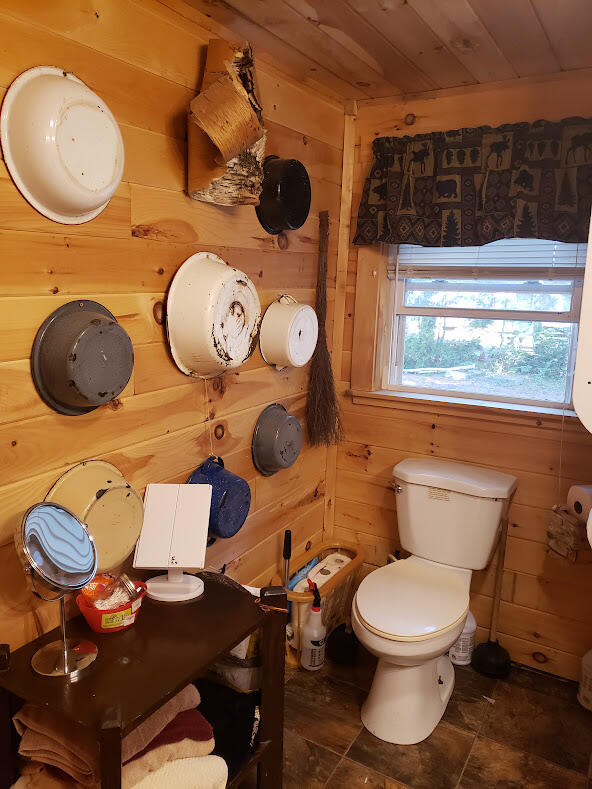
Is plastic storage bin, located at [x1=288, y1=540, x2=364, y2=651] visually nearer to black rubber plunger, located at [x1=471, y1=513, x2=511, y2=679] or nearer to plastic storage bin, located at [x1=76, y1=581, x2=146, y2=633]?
black rubber plunger, located at [x1=471, y1=513, x2=511, y2=679]

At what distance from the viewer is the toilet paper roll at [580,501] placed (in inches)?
77.1

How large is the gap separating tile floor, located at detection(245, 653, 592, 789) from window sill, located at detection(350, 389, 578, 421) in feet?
3.27

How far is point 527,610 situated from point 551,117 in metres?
1.78

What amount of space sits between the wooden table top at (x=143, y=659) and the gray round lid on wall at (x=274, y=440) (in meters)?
A: 0.57

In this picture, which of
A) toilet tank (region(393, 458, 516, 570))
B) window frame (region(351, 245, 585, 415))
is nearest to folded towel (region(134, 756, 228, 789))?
toilet tank (region(393, 458, 516, 570))

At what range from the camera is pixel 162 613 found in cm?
150

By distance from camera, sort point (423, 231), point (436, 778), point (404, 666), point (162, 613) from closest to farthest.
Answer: point (162, 613) < point (436, 778) < point (404, 666) < point (423, 231)

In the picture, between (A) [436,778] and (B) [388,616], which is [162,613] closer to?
(B) [388,616]

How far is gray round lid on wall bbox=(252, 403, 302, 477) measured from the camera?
2.09 m

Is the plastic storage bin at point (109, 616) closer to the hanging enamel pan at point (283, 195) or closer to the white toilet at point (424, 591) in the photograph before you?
the white toilet at point (424, 591)

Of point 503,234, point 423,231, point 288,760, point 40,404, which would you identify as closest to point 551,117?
point 503,234

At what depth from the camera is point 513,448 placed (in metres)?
2.26

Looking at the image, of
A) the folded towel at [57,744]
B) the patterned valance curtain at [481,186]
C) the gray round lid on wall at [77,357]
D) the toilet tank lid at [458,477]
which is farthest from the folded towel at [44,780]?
the patterned valance curtain at [481,186]

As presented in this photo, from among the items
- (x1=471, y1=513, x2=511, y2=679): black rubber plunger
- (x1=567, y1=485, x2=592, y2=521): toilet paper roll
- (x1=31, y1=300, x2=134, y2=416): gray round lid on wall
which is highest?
(x1=31, y1=300, x2=134, y2=416): gray round lid on wall
